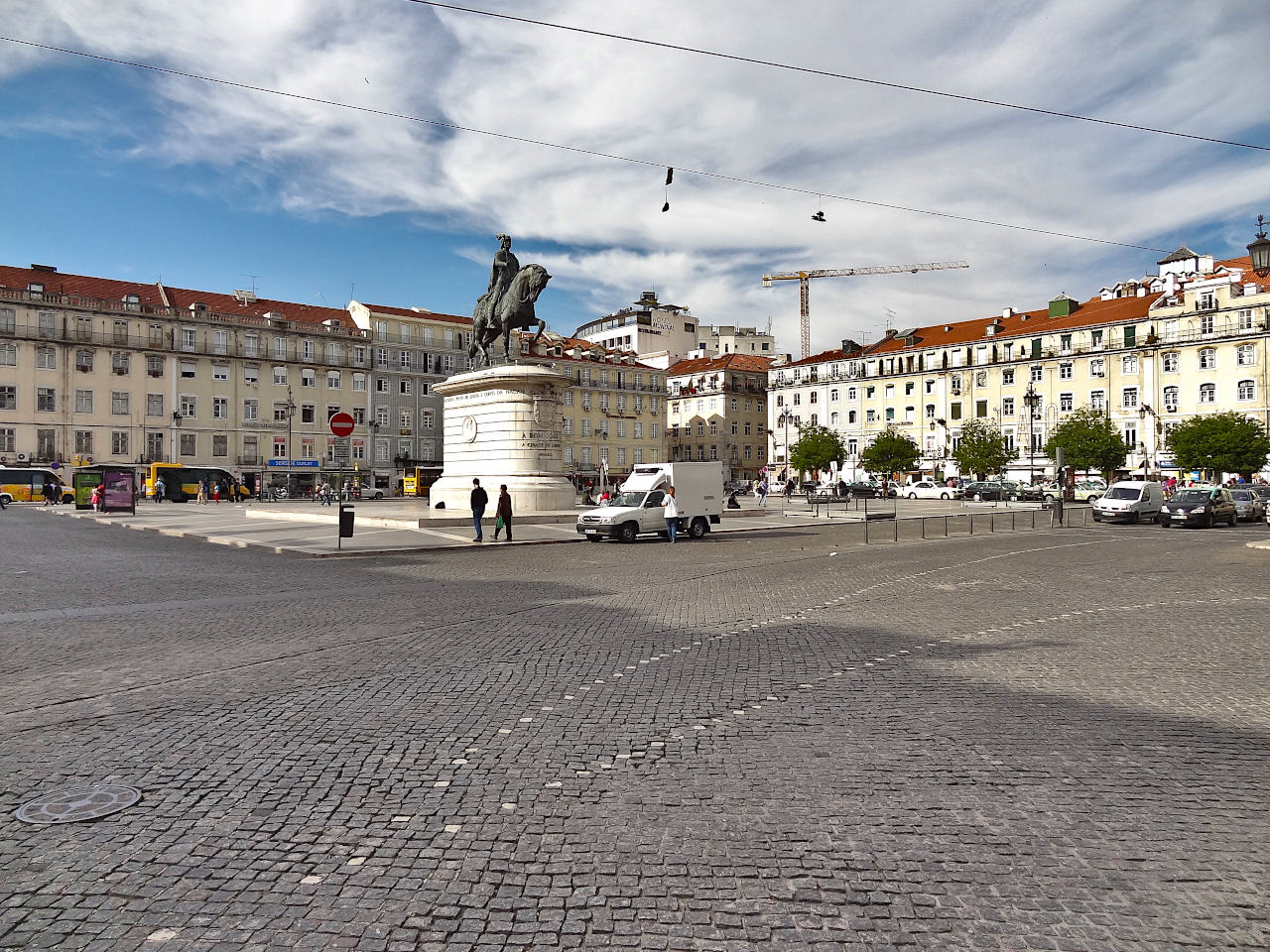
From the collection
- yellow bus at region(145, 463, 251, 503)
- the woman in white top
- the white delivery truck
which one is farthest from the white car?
yellow bus at region(145, 463, 251, 503)

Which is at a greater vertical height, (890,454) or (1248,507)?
(890,454)

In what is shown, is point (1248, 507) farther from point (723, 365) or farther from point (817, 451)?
point (723, 365)

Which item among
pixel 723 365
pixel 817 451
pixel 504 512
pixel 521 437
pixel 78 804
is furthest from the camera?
pixel 723 365

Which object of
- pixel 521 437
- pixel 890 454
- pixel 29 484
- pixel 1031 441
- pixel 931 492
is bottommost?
pixel 931 492

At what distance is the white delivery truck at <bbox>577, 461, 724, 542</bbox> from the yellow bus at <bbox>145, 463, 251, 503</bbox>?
137 ft

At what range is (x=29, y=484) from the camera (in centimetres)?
5606

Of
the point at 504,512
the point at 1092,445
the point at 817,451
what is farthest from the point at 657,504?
the point at 817,451

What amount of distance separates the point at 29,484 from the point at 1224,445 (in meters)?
79.3

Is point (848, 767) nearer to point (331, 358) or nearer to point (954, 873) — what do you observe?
point (954, 873)

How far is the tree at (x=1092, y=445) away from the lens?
67375 mm

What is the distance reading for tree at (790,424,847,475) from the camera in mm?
88938

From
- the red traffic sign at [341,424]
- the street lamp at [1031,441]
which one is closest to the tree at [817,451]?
the street lamp at [1031,441]

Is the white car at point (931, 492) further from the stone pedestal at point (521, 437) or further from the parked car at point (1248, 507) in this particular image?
the stone pedestal at point (521, 437)

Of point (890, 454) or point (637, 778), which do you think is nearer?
point (637, 778)
